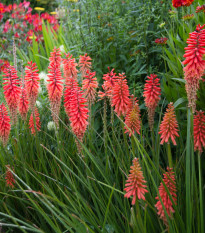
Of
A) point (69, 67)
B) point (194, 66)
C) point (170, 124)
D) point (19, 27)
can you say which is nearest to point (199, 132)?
point (170, 124)

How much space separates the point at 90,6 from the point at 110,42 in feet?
2.39

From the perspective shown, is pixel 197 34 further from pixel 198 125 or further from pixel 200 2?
pixel 200 2

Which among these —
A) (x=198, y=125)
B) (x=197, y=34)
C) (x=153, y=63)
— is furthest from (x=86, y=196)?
(x=153, y=63)

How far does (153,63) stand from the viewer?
13.7 ft

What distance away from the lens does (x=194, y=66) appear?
197 centimetres

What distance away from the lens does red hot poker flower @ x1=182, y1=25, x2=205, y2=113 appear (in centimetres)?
191

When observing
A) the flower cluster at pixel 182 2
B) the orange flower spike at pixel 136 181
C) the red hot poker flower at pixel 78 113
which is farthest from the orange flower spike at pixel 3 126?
the flower cluster at pixel 182 2

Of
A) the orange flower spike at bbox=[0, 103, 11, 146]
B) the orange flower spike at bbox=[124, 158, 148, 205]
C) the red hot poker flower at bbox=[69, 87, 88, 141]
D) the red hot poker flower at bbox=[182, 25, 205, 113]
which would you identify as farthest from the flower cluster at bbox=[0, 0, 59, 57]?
the orange flower spike at bbox=[124, 158, 148, 205]

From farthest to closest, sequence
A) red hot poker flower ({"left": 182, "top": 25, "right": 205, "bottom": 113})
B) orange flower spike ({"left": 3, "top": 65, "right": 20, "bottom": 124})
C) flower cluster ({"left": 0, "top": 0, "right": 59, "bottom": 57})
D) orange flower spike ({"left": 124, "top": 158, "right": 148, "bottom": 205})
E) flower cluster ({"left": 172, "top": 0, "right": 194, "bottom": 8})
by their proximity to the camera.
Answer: flower cluster ({"left": 0, "top": 0, "right": 59, "bottom": 57}) → flower cluster ({"left": 172, "top": 0, "right": 194, "bottom": 8}) → orange flower spike ({"left": 3, "top": 65, "right": 20, "bottom": 124}) → red hot poker flower ({"left": 182, "top": 25, "right": 205, "bottom": 113}) → orange flower spike ({"left": 124, "top": 158, "right": 148, "bottom": 205})

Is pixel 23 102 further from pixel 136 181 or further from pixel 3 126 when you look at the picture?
pixel 136 181

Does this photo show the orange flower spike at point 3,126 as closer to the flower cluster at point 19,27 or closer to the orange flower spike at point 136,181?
the orange flower spike at point 136,181

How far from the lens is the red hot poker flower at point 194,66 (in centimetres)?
191

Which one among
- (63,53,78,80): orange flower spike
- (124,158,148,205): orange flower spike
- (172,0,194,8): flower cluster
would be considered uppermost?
(172,0,194,8): flower cluster

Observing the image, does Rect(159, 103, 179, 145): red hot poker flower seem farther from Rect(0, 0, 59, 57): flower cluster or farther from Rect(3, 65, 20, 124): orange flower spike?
Rect(0, 0, 59, 57): flower cluster
